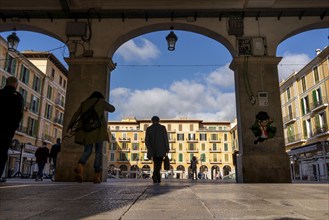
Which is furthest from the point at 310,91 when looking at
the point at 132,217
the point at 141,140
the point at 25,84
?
the point at 141,140

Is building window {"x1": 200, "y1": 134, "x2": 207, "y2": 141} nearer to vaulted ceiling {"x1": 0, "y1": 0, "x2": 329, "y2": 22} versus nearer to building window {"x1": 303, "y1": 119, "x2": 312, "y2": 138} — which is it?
building window {"x1": 303, "y1": 119, "x2": 312, "y2": 138}

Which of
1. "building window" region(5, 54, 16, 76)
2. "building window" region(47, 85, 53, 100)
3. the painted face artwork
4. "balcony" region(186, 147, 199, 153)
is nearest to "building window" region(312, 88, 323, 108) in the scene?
the painted face artwork

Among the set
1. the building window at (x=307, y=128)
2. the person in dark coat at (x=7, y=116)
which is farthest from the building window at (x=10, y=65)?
the building window at (x=307, y=128)

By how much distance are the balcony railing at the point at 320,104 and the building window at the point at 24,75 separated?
29.3 metres

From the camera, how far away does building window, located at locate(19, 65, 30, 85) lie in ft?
101

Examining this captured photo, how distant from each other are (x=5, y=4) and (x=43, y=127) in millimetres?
29662

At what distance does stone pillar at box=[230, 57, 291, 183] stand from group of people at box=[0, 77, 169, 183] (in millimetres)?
2310

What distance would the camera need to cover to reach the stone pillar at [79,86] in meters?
8.01

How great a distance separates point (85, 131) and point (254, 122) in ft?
14.9

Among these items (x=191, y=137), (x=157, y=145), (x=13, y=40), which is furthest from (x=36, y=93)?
(x=191, y=137)

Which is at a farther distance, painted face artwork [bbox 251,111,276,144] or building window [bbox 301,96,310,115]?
building window [bbox 301,96,310,115]

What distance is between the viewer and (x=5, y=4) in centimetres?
904

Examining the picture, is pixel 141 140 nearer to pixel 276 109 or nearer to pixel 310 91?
pixel 310 91

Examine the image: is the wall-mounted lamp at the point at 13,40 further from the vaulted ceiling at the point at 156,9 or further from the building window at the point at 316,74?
the building window at the point at 316,74
